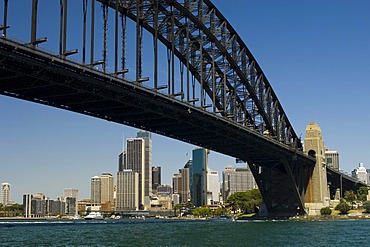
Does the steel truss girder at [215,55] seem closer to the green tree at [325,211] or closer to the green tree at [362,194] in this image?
the green tree at [325,211]

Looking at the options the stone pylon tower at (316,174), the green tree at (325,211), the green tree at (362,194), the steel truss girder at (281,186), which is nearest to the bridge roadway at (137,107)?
the steel truss girder at (281,186)

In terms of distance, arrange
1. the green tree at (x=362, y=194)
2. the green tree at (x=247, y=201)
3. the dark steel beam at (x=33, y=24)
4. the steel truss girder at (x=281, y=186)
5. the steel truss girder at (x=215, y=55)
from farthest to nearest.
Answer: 1. the green tree at (x=247, y=201)
2. the green tree at (x=362, y=194)
3. the steel truss girder at (x=281, y=186)
4. the steel truss girder at (x=215, y=55)
5. the dark steel beam at (x=33, y=24)

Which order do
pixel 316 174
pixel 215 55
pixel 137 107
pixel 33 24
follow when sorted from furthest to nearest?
pixel 316 174, pixel 215 55, pixel 137 107, pixel 33 24

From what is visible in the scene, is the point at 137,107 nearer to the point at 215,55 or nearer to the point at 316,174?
the point at 215,55

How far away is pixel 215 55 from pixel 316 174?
4454cm

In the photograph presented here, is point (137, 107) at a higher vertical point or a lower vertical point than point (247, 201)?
higher

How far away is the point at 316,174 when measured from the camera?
11912 centimetres

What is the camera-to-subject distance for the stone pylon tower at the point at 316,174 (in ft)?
385

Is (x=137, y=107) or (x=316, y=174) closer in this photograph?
(x=137, y=107)

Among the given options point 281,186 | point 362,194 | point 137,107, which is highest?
point 137,107

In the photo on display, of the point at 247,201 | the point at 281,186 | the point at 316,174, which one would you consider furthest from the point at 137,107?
the point at 247,201

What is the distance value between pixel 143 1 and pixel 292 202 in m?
62.9

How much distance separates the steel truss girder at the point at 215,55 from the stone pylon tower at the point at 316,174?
13.8m

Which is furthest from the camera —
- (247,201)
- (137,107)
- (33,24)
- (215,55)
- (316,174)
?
(247,201)
